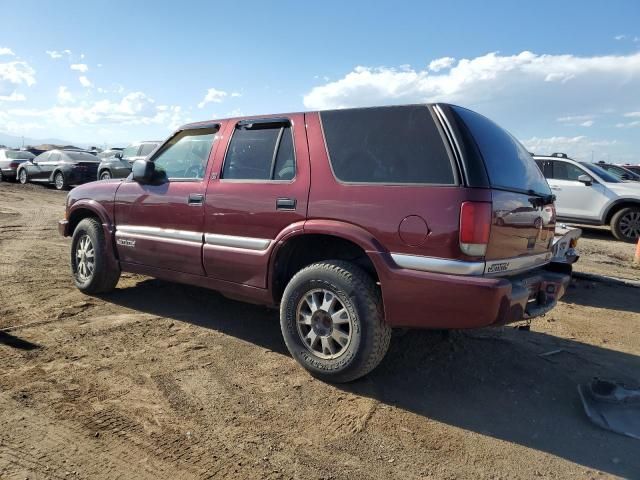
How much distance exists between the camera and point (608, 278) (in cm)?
633

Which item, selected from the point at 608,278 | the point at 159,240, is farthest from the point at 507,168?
the point at 608,278

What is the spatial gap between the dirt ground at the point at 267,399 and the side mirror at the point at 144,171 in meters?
1.30

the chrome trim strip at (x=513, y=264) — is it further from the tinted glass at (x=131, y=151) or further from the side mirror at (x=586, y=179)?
the tinted glass at (x=131, y=151)

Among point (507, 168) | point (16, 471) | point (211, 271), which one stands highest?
point (507, 168)

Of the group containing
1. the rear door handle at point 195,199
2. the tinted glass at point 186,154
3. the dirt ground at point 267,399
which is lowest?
the dirt ground at point 267,399

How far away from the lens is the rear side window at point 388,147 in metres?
2.99

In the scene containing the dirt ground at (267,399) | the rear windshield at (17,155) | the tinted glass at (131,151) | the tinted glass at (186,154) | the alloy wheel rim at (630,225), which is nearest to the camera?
the dirt ground at (267,399)

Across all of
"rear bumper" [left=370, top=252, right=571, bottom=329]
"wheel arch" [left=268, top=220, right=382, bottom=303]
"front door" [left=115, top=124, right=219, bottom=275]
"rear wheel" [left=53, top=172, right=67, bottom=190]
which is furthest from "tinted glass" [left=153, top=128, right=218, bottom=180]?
"rear wheel" [left=53, top=172, right=67, bottom=190]

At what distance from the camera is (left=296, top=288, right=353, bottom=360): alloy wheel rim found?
3.24 metres

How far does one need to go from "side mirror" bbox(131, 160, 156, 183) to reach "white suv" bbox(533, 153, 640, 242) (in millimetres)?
9518

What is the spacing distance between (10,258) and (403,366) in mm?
5699

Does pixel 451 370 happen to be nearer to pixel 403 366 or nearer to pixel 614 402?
pixel 403 366

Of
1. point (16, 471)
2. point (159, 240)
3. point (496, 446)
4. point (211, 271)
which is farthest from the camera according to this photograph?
point (159, 240)

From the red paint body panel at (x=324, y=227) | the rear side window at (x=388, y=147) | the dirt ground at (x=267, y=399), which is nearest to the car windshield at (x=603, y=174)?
the dirt ground at (x=267, y=399)
